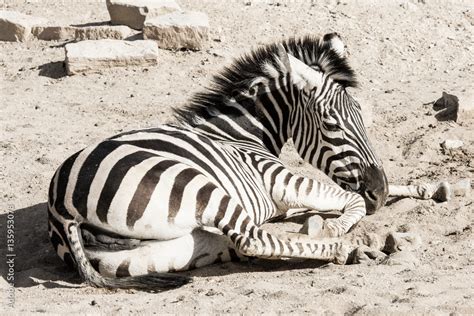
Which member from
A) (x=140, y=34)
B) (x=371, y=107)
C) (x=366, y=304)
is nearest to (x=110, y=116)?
(x=140, y=34)

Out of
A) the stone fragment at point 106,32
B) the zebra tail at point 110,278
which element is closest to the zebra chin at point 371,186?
the zebra tail at point 110,278

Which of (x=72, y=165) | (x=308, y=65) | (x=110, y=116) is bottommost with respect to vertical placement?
(x=110, y=116)

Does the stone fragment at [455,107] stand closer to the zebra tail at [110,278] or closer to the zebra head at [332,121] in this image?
the zebra head at [332,121]

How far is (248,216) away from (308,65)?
5.76 ft

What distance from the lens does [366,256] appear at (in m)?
6.73

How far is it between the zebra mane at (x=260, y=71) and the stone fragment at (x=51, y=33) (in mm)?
4887

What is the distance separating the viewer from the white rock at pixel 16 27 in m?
12.3

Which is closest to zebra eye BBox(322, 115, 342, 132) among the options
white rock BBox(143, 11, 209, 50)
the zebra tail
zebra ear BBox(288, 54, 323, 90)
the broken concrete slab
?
zebra ear BBox(288, 54, 323, 90)

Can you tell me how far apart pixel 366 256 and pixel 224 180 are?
1148 mm

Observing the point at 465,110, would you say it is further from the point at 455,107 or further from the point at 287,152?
the point at 287,152

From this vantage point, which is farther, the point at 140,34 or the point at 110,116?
the point at 140,34

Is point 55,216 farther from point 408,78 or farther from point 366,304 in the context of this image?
point 408,78

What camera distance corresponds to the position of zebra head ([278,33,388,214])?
7.73 m

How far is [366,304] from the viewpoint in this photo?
564 cm
